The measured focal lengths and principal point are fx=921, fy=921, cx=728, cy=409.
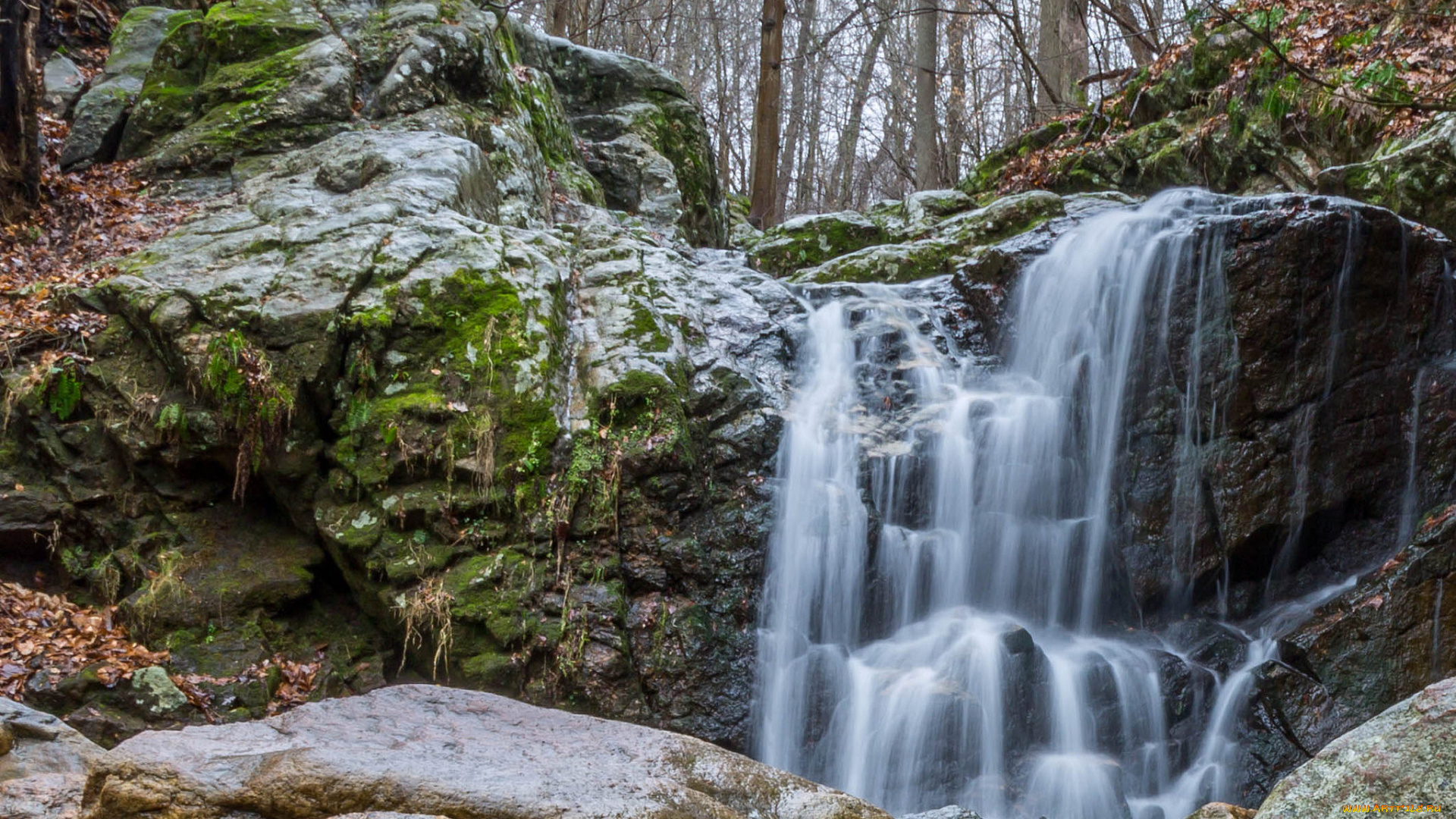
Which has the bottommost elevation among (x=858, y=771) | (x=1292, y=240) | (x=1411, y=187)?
(x=858, y=771)

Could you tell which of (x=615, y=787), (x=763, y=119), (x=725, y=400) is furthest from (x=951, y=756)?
(x=763, y=119)

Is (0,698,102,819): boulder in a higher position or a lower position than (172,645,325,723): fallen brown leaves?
higher

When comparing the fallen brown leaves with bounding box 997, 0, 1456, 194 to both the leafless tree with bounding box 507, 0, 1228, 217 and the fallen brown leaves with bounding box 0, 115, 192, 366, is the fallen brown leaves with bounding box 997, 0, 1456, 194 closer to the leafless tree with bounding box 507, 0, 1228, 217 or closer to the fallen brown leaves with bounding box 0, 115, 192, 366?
the leafless tree with bounding box 507, 0, 1228, 217

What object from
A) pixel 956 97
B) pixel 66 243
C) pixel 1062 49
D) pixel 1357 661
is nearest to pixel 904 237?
pixel 1357 661

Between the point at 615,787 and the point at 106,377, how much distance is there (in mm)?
5196

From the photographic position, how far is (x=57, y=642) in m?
5.29

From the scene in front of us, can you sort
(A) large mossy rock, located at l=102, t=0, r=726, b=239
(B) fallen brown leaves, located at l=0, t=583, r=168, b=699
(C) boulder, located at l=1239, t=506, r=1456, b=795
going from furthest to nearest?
(A) large mossy rock, located at l=102, t=0, r=726, b=239 < (C) boulder, located at l=1239, t=506, r=1456, b=795 < (B) fallen brown leaves, located at l=0, t=583, r=168, b=699

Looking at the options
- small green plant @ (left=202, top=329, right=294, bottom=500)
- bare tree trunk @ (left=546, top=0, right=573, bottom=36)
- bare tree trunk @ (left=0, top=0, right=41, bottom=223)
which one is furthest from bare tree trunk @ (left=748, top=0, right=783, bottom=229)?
small green plant @ (left=202, top=329, right=294, bottom=500)

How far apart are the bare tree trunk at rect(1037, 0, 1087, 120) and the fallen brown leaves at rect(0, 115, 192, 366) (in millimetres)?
12855

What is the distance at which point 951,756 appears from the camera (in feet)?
18.1

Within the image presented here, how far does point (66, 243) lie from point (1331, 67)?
491 inches

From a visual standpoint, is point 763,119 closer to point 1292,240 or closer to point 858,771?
point 1292,240

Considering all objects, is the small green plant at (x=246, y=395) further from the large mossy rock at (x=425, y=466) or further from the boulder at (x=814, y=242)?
the boulder at (x=814, y=242)

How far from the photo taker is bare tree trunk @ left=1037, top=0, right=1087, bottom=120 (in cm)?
1587
